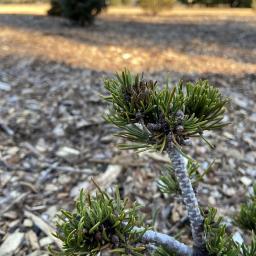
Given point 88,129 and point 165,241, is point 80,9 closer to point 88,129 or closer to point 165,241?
point 88,129

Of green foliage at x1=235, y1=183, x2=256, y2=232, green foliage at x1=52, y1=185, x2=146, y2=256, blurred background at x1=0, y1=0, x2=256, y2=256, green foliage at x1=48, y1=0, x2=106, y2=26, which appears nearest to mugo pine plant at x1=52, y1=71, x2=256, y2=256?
green foliage at x1=52, y1=185, x2=146, y2=256

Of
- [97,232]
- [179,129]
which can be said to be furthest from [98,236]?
[179,129]

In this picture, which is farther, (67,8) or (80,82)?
(67,8)

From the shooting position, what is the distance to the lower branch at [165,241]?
5.21 feet

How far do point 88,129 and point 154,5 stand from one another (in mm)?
12057

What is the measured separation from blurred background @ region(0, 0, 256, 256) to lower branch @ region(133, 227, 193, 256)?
1.85 feet

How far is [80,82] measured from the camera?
606 cm

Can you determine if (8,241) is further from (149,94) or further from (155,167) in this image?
(149,94)

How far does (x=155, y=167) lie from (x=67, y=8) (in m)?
8.53

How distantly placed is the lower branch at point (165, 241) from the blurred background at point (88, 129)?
1.85ft

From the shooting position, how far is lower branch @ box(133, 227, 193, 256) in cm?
159

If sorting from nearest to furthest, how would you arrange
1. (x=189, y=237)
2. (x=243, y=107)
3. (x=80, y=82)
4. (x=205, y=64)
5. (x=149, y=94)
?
1. (x=149, y=94)
2. (x=189, y=237)
3. (x=243, y=107)
4. (x=80, y=82)
5. (x=205, y=64)

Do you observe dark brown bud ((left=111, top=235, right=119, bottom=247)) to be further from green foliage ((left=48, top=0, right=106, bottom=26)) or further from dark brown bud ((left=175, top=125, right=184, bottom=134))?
green foliage ((left=48, top=0, right=106, bottom=26))

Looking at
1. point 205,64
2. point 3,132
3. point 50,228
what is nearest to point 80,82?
point 3,132
